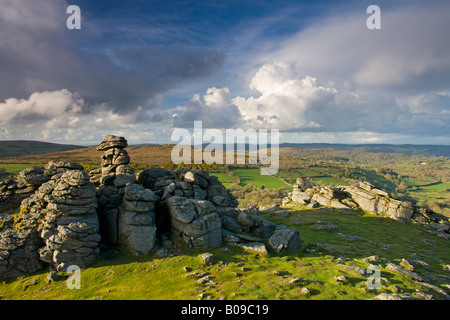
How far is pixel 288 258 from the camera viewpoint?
27078 mm

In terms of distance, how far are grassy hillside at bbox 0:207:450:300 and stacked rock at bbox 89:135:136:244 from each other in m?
4.60

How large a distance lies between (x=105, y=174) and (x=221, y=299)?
103 feet

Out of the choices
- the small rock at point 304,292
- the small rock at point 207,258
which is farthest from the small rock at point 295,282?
the small rock at point 207,258

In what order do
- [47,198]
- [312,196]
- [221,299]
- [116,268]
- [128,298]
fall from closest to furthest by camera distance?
[221,299] < [128,298] < [116,268] < [47,198] < [312,196]

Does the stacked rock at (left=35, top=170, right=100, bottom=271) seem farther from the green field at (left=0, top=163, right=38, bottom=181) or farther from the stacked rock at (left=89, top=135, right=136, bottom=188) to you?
the green field at (left=0, top=163, right=38, bottom=181)

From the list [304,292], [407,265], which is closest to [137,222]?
[304,292]

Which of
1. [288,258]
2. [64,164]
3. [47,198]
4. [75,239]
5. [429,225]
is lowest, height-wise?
[429,225]

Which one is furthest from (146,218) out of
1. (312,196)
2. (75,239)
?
(312,196)

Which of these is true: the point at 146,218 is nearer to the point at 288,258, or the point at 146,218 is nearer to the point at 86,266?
the point at 86,266

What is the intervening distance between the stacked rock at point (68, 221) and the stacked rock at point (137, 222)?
3.12 metres

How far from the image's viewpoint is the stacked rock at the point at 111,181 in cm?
2911

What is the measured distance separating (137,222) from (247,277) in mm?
15391

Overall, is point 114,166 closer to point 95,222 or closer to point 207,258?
point 95,222

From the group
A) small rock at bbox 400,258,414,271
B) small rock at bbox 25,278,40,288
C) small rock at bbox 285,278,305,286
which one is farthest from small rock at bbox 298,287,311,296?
small rock at bbox 25,278,40,288
